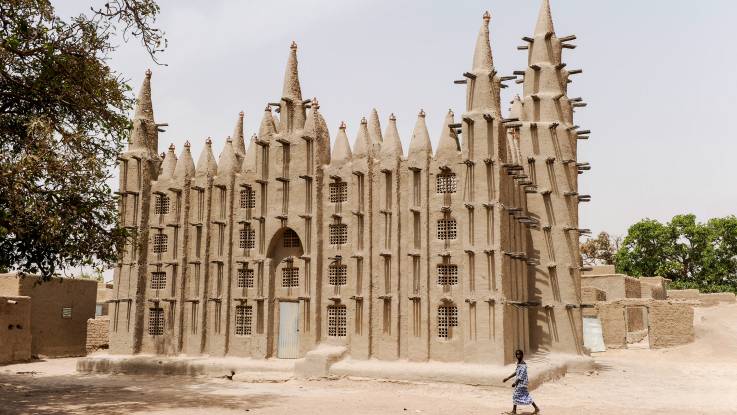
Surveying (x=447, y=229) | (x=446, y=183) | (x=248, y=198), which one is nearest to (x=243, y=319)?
(x=248, y=198)

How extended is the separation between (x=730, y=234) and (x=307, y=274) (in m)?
49.2

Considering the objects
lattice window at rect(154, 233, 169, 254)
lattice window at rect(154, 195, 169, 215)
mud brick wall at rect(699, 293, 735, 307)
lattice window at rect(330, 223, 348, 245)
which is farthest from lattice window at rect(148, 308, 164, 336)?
mud brick wall at rect(699, 293, 735, 307)

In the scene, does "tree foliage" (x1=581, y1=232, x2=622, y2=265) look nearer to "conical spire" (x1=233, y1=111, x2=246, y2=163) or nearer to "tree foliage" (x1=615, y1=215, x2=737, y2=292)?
"tree foliage" (x1=615, y1=215, x2=737, y2=292)

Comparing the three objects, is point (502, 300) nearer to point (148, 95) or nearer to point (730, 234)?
point (148, 95)

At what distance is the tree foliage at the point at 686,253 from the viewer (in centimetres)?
6431

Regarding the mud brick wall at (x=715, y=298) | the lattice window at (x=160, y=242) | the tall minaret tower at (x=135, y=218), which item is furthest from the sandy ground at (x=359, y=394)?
the mud brick wall at (x=715, y=298)

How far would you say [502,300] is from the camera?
26.0 m

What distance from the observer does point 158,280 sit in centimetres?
3250

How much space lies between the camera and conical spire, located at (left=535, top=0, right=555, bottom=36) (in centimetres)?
3307

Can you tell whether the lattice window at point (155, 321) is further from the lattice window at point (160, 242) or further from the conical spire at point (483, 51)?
the conical spire at point (483, 51)

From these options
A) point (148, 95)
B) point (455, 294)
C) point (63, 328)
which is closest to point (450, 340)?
point (455, 294)

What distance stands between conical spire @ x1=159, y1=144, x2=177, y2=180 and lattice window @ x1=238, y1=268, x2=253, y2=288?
6.00 metres

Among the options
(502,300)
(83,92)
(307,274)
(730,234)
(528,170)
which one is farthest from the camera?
(730,234)

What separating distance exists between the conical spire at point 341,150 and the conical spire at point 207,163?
601cm
